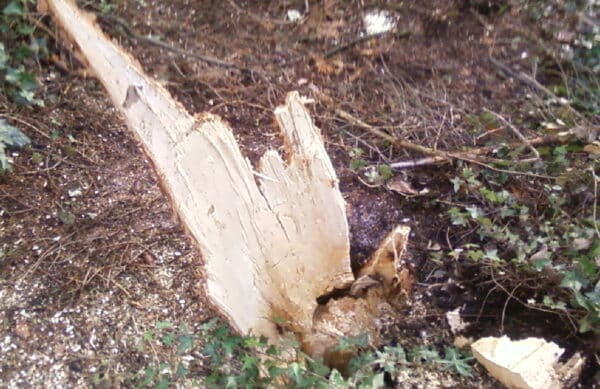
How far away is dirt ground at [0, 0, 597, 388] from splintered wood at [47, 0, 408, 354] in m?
0.23

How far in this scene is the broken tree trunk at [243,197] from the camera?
1.36 meters

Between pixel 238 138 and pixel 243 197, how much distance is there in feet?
2.54

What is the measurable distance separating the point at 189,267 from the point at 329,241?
0.48m

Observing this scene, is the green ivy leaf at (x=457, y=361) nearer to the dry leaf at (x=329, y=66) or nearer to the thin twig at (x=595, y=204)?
the thin twig at (x=595, y=204)

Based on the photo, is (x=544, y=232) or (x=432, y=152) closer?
(x=544, y=232)

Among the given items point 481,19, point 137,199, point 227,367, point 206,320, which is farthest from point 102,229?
point 481,19

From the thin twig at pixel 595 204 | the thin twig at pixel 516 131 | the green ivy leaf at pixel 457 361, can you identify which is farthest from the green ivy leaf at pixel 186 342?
the thin twig at pixel 516 131

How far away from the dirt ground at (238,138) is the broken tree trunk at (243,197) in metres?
0.23

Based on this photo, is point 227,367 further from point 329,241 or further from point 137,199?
point 137,199

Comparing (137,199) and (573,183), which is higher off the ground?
(137,199)

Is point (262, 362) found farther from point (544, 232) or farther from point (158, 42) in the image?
point (158, 42)

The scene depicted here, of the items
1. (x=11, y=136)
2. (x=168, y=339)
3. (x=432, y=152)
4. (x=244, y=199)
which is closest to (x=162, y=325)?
(x=168, y=339)

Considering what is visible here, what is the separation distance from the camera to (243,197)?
142 centimetres

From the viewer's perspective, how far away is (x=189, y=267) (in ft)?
5.80
